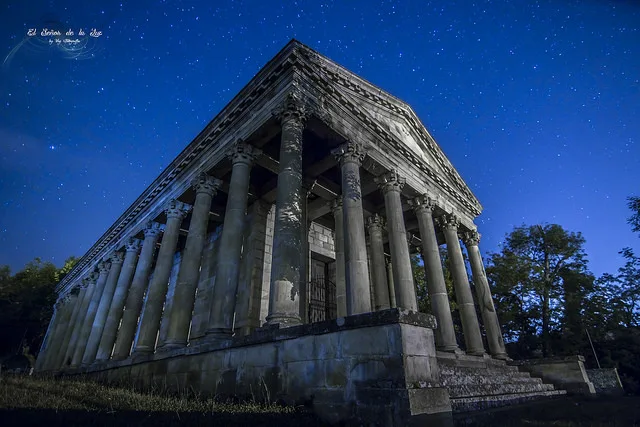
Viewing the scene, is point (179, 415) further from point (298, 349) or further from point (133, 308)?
point (133, 308)

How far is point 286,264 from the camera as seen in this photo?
8.23m

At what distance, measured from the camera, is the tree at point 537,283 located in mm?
24344

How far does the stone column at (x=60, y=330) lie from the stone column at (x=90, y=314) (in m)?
7.13

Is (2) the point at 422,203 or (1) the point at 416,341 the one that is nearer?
(1) the point at 416,341

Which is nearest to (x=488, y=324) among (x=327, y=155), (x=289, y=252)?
(x=327, y=155)

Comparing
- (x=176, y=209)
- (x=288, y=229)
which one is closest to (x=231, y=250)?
(x=288, y=229)

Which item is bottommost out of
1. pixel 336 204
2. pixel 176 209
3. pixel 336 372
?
pixel 336 372

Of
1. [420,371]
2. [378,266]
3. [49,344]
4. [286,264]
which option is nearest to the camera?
[420,371]

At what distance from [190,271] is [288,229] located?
211 inches

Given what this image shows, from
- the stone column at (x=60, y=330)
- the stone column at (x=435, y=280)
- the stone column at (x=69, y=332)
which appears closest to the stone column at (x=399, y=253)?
the stone column at (x=435, y=280)

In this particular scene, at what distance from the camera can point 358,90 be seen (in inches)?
550

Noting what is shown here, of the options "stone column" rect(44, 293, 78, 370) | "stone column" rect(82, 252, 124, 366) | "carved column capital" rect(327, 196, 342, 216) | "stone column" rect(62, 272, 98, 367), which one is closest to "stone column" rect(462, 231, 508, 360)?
"carved column capital" rect(327, 196, 342, 216)

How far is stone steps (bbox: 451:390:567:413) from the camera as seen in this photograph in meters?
6.81

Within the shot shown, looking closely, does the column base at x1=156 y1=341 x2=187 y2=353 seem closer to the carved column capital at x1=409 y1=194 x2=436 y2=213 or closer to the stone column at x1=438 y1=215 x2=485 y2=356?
the carved column capital at x1=409 y1=194 x2=436 y2=213
